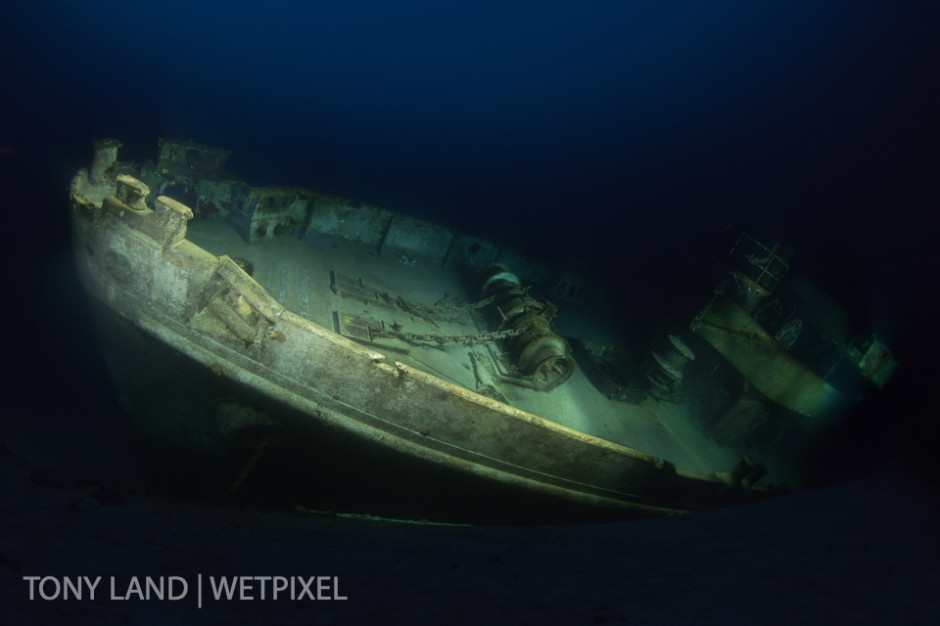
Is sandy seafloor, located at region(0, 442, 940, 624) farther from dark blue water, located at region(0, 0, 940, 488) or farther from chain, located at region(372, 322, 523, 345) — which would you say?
dark blue water, located at region(0, 0, 940, 488)

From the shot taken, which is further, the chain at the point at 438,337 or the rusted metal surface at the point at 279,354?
the chain at the point at 438,337

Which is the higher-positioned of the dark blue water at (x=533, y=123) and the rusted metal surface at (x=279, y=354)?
the dark blue water at (x=533, y=123)

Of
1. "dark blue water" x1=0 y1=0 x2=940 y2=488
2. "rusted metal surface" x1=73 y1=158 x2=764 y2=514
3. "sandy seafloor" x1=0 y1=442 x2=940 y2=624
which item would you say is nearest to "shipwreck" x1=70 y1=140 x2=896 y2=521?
"rusted metal surface" x1=73 y1=158 x2=764 y2=514

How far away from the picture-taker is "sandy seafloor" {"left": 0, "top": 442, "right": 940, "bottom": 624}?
5.76ft

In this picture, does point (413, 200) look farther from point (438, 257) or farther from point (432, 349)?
point (432, 349)

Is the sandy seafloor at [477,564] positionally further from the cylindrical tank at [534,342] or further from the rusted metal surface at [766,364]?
the rusted metal surface at [766,364]

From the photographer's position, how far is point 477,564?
98.3 inches

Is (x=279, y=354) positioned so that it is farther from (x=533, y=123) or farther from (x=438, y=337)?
(x=533, y=123)

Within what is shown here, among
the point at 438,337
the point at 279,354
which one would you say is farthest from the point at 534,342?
the point at 279,354

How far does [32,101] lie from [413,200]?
16.9m

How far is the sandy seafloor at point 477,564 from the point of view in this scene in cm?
176

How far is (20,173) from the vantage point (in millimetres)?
8180

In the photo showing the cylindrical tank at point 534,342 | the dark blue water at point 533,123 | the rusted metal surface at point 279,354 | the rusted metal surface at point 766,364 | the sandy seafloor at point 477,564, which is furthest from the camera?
the dark blue water at point 533,123

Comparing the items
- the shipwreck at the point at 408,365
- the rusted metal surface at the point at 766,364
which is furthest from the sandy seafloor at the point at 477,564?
A: the rusted metal surface at the point at 766,364
